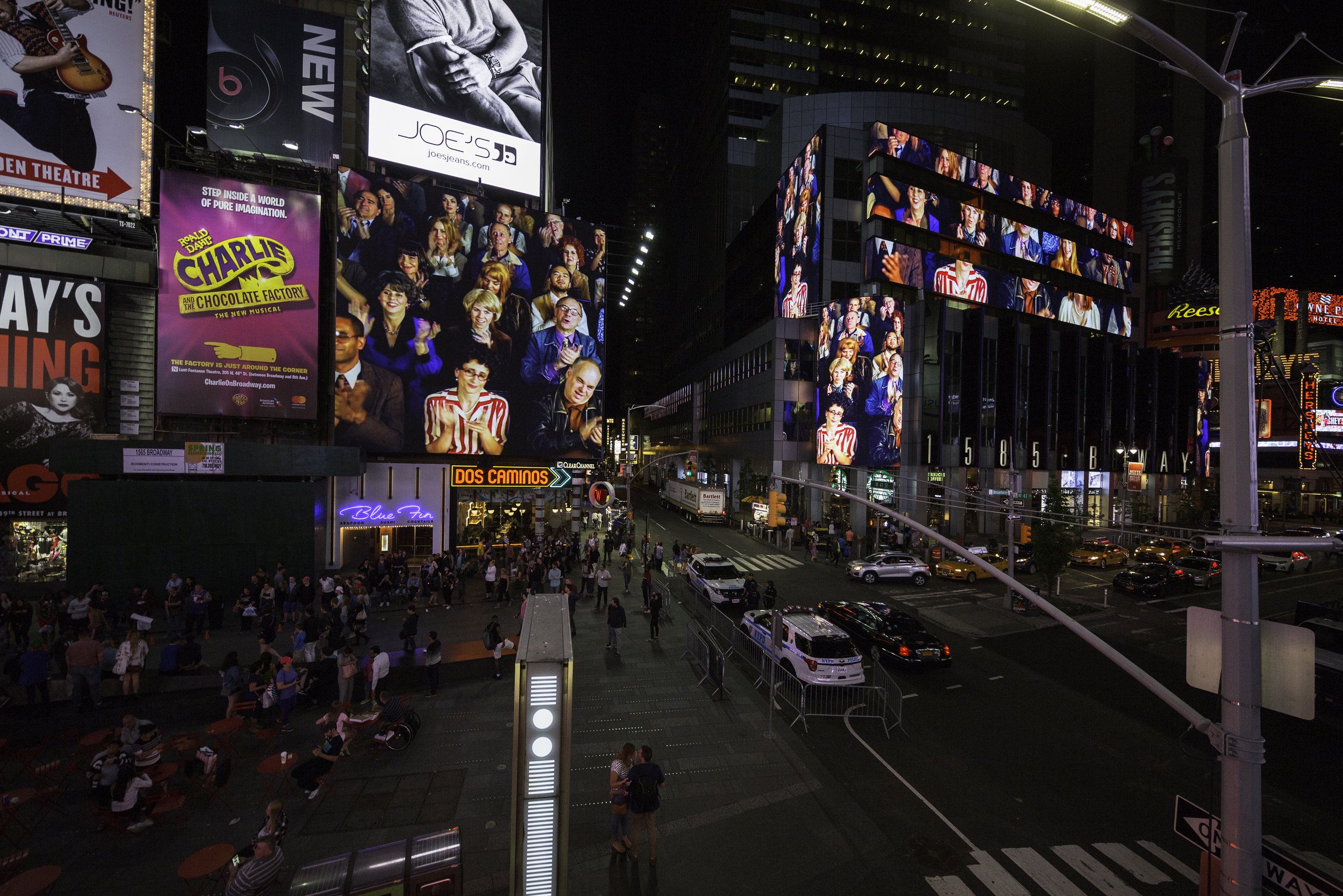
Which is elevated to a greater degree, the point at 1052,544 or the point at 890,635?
the point at 1052,544

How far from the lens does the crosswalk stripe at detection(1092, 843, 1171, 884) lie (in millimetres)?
8391

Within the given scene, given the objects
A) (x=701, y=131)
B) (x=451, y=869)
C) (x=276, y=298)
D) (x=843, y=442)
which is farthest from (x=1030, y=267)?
(x=451, y=869)

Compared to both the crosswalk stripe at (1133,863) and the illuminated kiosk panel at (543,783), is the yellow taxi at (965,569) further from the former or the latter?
the illuminated kiosk panel at (543,783)

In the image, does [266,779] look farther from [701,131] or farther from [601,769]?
[701,131]

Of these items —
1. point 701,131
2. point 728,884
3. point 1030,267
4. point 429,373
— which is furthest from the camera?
point 701,131

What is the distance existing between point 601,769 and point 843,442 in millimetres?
36180

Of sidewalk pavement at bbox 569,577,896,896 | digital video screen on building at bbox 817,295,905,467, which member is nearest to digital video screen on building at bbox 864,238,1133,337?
digital video screen on building at bbox 817,295,905,467

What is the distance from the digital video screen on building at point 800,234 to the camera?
1854 inches

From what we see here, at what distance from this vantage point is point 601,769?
35.9ft

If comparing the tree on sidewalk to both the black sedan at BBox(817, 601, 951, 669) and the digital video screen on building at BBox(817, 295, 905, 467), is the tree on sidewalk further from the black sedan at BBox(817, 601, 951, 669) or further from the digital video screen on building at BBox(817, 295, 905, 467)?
the digital video screen on building at BBox(817, 295, 905, 467)

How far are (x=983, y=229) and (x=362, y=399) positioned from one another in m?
49.4

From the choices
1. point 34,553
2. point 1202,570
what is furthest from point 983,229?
point 34,553

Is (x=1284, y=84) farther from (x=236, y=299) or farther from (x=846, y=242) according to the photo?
(x=846, y=242)

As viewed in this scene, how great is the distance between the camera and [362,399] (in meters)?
A: 27.6
